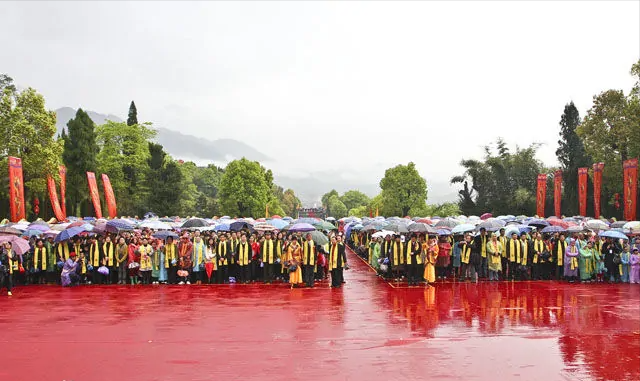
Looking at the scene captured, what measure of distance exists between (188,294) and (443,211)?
37.8 metres

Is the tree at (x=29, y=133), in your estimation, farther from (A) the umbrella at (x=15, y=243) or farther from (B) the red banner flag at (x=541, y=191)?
(B) the red banner flag at (x=541, y=191)

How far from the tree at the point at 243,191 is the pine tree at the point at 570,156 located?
2893 centimetres

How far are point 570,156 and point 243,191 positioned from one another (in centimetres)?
3060

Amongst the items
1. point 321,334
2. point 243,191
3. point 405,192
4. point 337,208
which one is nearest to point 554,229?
point 321,334

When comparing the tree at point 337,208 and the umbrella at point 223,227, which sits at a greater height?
the tree at point 337,208

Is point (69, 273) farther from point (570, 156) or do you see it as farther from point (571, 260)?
point (570, 156)

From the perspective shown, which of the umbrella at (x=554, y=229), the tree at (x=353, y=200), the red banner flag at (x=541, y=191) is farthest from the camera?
Answer: the tree at (x=353, y=200)

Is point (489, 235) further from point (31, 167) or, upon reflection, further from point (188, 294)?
point (31, 167)

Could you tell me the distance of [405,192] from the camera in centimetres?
5441

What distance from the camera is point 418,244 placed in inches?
628

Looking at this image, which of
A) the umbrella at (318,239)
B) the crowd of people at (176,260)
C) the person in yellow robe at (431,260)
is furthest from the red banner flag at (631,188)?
the umbrella at (318,239)

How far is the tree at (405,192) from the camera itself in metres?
54.5

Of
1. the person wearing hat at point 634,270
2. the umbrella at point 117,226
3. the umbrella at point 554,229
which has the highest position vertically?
the umbrella at point 117,226

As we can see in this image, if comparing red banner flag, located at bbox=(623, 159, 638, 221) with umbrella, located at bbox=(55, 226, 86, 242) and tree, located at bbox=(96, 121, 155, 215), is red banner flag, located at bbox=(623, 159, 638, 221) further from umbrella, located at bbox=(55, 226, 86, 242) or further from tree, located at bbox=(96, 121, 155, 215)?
tree, located at bbox=(96, 121, 155, 215)
